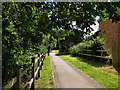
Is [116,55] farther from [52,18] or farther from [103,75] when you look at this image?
[52,18]

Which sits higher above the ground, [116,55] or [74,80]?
[116,55]

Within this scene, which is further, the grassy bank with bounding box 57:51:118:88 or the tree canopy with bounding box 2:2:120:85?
the grassy bank with bounding box 57:51:118:88

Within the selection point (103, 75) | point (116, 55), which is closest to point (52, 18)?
point (103, 75)

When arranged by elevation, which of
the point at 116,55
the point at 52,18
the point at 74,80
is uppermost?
the point at 52,18

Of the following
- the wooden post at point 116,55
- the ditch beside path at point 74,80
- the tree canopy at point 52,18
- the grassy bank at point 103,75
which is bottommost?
the ditch beside path at point 74,80

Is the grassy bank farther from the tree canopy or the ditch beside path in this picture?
the tree canopy

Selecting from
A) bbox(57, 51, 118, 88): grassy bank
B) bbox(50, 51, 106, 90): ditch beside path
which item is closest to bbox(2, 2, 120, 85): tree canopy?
bbox(50, 51, 106, 90): ditch beside path

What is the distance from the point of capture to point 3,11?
3.81 meters

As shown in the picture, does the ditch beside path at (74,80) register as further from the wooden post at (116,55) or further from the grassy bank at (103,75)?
the wooden post at (116,55)

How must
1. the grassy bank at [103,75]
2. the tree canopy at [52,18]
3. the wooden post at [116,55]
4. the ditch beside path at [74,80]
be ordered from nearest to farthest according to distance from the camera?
the tree canopy at [52,18], the ditch beside path at [74,80], the grassy bank at [103,75], the wooden post at [116,55]

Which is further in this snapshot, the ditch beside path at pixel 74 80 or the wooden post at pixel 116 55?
the wooden post at pixel 116 55

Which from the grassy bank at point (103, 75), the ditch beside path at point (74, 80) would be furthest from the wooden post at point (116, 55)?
the ditch beside path at point (74, 80)

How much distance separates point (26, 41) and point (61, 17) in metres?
2.34

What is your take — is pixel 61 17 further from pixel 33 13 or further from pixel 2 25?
pixel 2 25
